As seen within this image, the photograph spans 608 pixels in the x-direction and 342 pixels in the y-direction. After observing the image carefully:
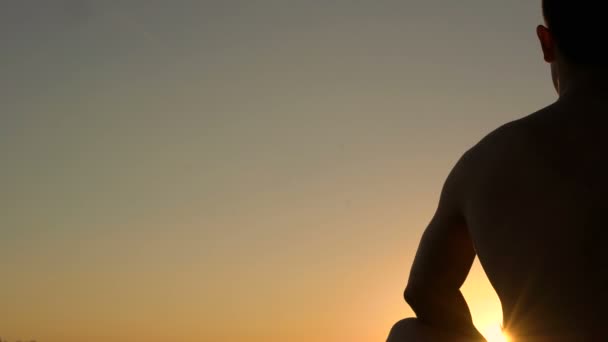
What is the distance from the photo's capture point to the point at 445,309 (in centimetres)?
262

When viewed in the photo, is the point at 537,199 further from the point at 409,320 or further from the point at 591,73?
the point at 409,320

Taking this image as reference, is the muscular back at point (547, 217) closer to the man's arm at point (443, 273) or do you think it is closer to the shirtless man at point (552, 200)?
the shirtless man at point (552, 200)

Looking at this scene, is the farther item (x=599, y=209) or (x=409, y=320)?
(x=409, y=320)

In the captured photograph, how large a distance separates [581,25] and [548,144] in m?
0.36

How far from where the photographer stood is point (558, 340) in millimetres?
2133

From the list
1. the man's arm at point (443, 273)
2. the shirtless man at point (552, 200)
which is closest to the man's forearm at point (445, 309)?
the man's arm at point (443, 273)

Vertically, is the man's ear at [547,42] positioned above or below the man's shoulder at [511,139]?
above

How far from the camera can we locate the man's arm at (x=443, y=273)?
254 cm

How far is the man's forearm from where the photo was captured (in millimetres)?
2611

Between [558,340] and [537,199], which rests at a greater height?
[537,199]

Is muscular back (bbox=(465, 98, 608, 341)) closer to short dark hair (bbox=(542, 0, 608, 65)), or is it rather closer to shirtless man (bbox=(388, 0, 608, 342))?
shirtless man (bbox=(388, 0, 608, 342))

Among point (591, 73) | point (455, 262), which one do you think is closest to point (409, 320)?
point (455, 262)

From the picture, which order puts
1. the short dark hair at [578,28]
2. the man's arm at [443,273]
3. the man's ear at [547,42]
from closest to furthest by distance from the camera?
the short dark hair at [578,28]
the man's ear at [547,42]
the man's arm at [443,273]

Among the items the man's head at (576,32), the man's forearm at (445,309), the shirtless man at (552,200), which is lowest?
the man's forearm at (445,309)
